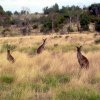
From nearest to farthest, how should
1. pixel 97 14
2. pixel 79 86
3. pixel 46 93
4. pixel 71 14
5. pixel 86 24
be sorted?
pixel 46 93
pixel 79 86
pixel 86 24
pixel 71 14
pixel 97 14

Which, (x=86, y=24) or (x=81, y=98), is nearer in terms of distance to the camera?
(x=81, y=98)

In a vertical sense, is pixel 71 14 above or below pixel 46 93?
above

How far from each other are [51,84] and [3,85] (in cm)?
131

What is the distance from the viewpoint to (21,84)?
6926 millimetres

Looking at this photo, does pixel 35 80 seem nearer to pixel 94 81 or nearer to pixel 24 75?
pixel 24 75

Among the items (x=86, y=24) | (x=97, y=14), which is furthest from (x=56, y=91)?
(x=97, y=14)

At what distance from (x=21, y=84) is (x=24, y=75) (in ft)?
2.79

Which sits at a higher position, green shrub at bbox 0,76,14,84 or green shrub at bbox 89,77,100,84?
green shrub at bbox 0,76,14,84

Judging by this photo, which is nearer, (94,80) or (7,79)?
(7,79)

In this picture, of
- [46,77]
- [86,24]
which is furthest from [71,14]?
[46,77]

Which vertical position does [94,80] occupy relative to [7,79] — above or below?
below

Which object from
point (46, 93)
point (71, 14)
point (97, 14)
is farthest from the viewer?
point (97, 14)

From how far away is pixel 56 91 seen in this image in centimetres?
622

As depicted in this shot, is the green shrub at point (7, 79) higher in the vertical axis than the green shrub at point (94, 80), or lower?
higher
